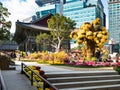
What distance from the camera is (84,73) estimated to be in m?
15.5

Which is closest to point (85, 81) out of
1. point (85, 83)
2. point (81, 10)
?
point (85, 83)

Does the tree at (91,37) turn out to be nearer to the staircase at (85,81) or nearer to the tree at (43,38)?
the staircase at (85,81)

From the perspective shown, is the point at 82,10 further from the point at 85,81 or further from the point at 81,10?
the point at 85,81

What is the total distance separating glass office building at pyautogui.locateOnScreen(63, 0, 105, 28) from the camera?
163675 mm

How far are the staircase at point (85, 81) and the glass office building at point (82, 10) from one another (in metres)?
148

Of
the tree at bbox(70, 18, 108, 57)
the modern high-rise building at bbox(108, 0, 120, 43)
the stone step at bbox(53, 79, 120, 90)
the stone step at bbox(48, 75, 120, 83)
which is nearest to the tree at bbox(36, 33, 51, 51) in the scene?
the tree at bbox(70, 18, 108, 57)

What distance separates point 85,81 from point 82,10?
15485 centimetres

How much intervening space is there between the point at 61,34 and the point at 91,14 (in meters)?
117

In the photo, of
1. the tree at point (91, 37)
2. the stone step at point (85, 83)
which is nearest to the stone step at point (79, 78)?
the stone step at point (85, 83)

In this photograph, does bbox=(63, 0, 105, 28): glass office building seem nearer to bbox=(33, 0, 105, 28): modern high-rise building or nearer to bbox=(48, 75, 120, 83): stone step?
bbox=(33, 0, 105, 28): modern high-rise building

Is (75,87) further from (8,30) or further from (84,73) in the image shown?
(8,30)

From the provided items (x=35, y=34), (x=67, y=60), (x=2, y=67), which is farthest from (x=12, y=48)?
(x=2, y=67)

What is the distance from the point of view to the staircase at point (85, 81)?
13.3 m

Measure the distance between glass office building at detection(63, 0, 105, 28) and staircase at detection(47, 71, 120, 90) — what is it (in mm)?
148030
